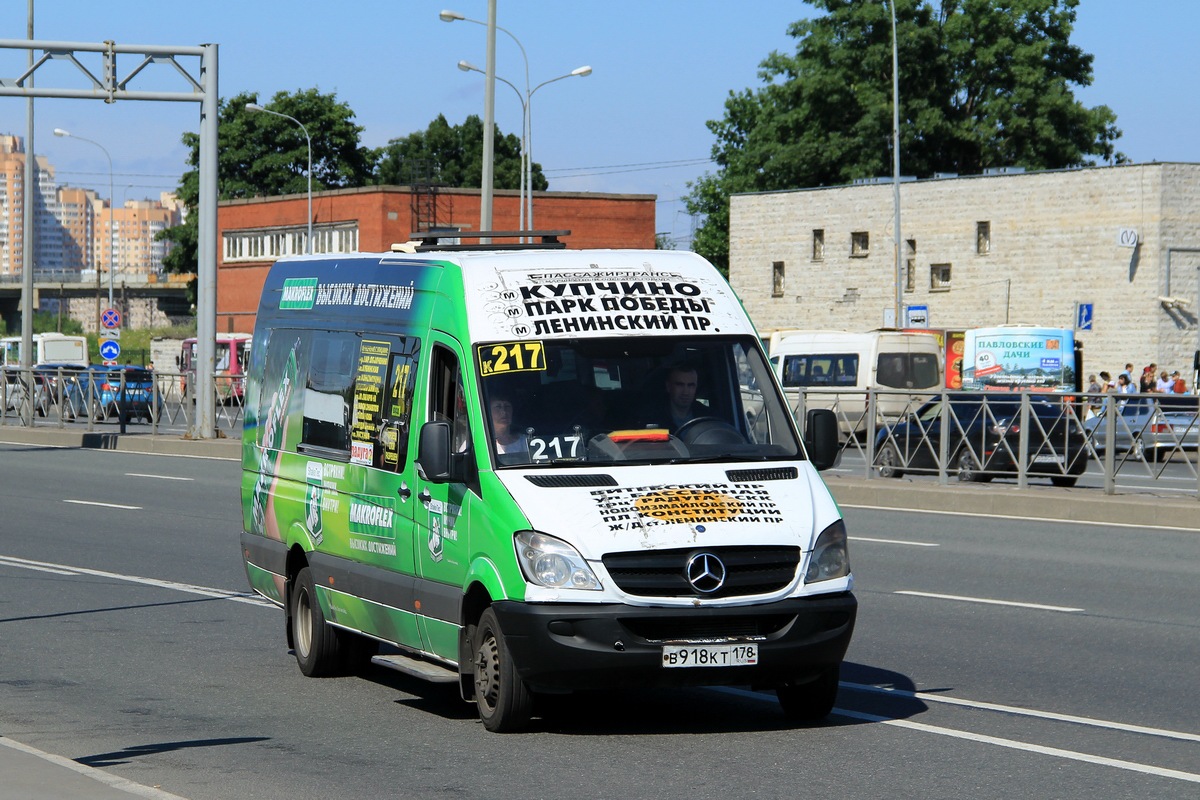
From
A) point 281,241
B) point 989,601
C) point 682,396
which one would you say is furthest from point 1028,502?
point 281,241

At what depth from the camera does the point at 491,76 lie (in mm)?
30766

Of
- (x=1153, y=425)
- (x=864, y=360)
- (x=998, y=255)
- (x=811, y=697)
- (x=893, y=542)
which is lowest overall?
(x=893, y=542)

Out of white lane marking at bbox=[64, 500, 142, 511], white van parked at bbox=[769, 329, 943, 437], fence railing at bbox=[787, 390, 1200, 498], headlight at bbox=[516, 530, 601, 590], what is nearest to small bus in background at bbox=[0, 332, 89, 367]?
white van parked at bbox=[769, 329, 943, 437]

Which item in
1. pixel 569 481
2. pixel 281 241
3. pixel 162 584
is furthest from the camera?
pixel 281 241

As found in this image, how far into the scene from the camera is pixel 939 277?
5612cm

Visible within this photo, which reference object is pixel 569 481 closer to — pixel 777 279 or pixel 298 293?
pixel 298 293

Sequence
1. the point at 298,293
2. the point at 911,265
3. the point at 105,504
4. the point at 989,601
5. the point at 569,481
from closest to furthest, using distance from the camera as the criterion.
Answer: the point at 569,481 < the point at 298,293 < the point at 989,601 < the point at 105,504 < the point at 911,265

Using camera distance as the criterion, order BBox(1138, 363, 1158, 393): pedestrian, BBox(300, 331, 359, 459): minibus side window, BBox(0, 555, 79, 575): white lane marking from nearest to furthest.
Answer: BBox(300, 331, 359, 459): minibus side window < BBox(0, 555, 79, 575): white lane marking < BBox(1138, 363, 1158, 393): pedestrian

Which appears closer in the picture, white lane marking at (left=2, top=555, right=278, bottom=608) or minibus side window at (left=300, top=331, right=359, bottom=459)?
minibus side window at (left=300, top=331, right=359, bottom=459)

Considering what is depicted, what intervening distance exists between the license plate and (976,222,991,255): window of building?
4891cm

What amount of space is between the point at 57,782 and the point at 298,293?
4364 millimetres

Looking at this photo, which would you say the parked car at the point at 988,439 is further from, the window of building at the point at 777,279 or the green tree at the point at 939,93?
the green tree at the point at 939,93

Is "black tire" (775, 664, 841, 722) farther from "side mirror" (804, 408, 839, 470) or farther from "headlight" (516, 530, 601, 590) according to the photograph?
"headlight" (516, 530, 601, 590)

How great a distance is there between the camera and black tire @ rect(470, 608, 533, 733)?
746 centimetres
